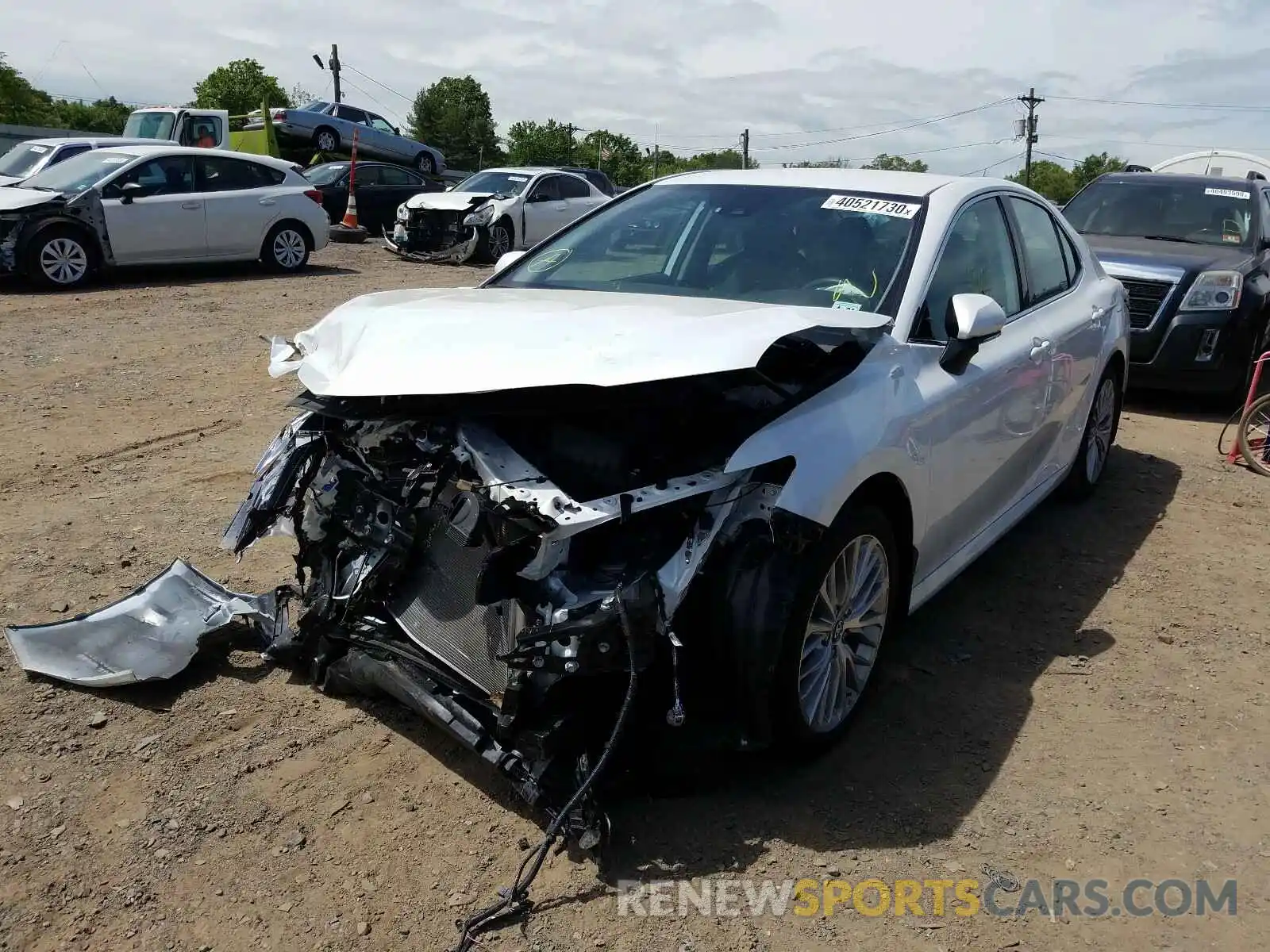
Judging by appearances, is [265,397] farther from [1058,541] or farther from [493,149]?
[493,149]

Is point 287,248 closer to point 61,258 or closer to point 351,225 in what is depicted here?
point 61,258

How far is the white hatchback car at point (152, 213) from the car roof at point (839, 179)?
31.8 feet

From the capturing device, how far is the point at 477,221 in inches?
611

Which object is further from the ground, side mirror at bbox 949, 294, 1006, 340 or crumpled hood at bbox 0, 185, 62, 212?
crumpled hood at bbox 0, 185, 62, 212

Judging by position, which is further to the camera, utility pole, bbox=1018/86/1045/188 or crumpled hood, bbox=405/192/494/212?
utility pole, bbox=1018/86/1045/188

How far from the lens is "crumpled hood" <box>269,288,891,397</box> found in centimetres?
275

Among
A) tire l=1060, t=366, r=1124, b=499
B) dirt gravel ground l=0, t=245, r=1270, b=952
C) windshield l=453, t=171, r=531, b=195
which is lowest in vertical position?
dirt gravel ground l=0, t=245, r=1270, b=952

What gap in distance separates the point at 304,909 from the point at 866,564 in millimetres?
1878

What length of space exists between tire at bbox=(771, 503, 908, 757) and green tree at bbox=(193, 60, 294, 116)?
59.2 m

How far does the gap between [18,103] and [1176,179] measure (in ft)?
191

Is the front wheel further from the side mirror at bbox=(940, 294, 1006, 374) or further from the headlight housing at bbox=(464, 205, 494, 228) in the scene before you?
the side mirror at bbox=(940, 294, 1006, 374)

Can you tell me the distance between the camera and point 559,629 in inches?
104

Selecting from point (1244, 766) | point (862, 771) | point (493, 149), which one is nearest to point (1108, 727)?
point (1244, 766)

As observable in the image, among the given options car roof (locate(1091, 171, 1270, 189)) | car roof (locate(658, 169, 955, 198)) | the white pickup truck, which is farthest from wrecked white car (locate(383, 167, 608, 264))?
car roof (locate(658, 169, 955, 198))
